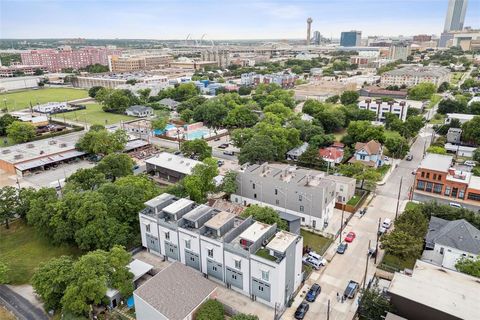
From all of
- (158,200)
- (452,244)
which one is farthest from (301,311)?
(158,200)

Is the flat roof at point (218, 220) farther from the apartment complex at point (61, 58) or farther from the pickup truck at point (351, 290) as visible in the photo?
the apartment complex at point (61, 58)

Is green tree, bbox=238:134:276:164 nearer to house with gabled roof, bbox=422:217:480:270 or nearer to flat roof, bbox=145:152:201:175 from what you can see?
flat roof, bbox=145:152:201:175

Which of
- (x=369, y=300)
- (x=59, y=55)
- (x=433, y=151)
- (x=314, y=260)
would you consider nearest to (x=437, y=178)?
(x=433, y=151)

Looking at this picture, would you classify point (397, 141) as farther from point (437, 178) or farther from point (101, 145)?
point (101, 145)

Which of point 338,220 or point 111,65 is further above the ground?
point 111,65

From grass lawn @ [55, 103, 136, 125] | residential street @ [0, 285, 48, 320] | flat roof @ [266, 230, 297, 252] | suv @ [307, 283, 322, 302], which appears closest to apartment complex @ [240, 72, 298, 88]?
grass lawn @ [55, 103, 136, 125]

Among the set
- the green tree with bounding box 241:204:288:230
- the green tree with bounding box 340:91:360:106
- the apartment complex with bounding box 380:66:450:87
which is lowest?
the green tree with bounding box 241:204:288:230
